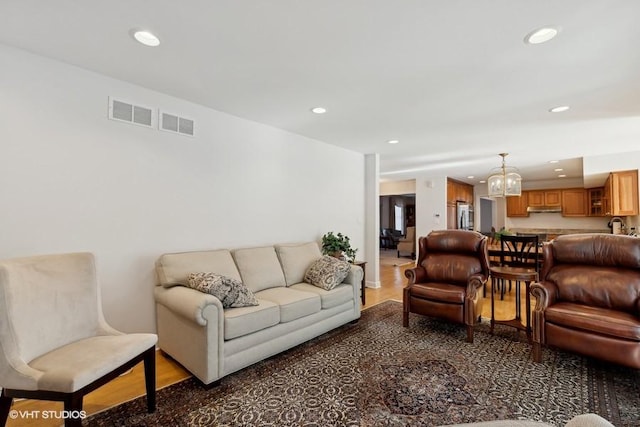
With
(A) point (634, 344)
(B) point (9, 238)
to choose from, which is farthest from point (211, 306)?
(A) point (634, 344)

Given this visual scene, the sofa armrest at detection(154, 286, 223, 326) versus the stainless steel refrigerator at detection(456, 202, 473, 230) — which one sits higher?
the stainless steel refrigerator at detection(456, 202, 473, 230)

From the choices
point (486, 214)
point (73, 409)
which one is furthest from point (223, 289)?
point (486, 214)

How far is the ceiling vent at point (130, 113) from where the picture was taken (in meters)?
2.61

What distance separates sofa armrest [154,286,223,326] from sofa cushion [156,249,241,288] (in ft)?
0.29

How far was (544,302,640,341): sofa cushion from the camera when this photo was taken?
2.26 metres

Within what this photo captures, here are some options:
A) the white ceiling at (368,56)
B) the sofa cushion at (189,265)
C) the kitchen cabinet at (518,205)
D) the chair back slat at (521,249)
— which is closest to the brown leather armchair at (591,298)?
the chair back slat at (521,249)

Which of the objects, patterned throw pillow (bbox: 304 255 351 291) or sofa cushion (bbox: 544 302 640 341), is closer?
sofa cushion (bbox: 544 302 640 341)

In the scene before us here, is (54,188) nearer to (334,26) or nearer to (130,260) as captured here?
(130,260)

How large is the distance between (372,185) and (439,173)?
2.92 m

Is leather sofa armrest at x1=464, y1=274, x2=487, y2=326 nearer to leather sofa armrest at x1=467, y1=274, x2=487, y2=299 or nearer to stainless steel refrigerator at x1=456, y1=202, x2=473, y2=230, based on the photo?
leather sofa armrest at x1=467, y1=274, x2=487, y2=299

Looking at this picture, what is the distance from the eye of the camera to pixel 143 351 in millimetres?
1874

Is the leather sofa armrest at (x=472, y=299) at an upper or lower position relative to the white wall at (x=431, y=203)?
lower

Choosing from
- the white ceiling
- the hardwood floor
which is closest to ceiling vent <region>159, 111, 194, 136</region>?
the white ceiling

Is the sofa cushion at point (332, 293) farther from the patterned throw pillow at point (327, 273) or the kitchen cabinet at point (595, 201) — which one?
the kitchen cabinet at point (595, 201)
